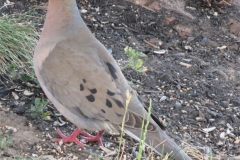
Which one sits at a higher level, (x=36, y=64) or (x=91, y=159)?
(x=36, y=64)

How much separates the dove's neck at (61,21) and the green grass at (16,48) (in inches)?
32.4

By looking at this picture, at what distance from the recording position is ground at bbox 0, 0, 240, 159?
4031 millimetres

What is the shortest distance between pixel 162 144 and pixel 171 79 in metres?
1.58

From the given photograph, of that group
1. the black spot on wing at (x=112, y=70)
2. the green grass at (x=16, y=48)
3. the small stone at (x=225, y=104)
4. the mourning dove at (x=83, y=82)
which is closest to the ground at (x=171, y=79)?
the small stone at (x=225, y=104)

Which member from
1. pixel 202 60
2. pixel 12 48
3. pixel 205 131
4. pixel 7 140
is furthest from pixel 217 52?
pixel 7 140

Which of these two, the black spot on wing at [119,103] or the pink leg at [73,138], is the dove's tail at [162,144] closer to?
the black spot on wing at [119,103]

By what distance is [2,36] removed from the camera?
4887mm

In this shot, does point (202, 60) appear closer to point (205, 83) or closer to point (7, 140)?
point (205, 83)

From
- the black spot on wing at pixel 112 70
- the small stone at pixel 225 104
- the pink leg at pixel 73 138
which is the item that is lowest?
the small stone at pixel 225 104

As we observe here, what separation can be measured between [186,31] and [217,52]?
1.50 ft

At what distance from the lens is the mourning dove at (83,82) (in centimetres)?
361

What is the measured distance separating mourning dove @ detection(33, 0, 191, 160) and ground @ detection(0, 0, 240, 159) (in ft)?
0.95

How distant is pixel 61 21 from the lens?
12.9 feet

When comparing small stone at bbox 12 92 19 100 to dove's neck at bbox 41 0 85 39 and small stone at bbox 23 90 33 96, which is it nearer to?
small stone at bbox 23 90 33 96
